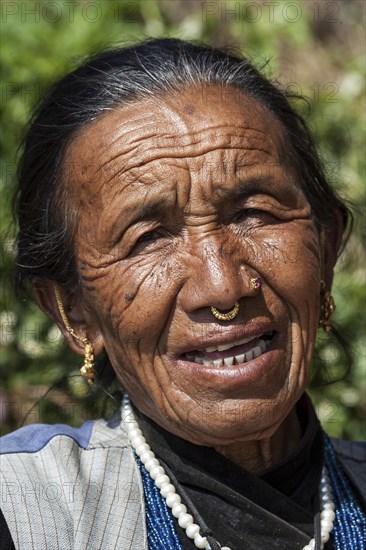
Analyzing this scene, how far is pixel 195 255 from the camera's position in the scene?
2189 millimetres

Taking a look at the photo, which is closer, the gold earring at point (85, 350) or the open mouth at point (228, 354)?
the open mouth at point (228, 354)

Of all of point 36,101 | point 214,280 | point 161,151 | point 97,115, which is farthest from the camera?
point 36,101

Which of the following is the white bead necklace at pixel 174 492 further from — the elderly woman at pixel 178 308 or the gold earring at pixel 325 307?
the gold earring at pixel 325 307

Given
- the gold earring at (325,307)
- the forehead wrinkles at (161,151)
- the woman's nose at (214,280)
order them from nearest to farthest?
the woman's nose at (214,280) < the forehead wrinkles at (161,151) < the gold earring at (325,307)

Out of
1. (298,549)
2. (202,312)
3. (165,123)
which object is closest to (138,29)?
(165,123)

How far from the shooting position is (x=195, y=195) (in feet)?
7.22

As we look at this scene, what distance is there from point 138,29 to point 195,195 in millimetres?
2360

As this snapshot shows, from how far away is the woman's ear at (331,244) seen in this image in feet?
8.36

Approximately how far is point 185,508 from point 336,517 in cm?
46

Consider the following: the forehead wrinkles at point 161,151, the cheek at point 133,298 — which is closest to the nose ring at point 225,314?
the cheek at point 133,298

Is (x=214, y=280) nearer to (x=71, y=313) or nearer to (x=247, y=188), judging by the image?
(x=247, y=188)

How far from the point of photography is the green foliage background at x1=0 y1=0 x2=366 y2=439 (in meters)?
3.74

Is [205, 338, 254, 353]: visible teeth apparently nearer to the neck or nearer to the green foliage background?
the neck

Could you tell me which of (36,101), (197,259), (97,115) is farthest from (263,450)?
(36,101)
